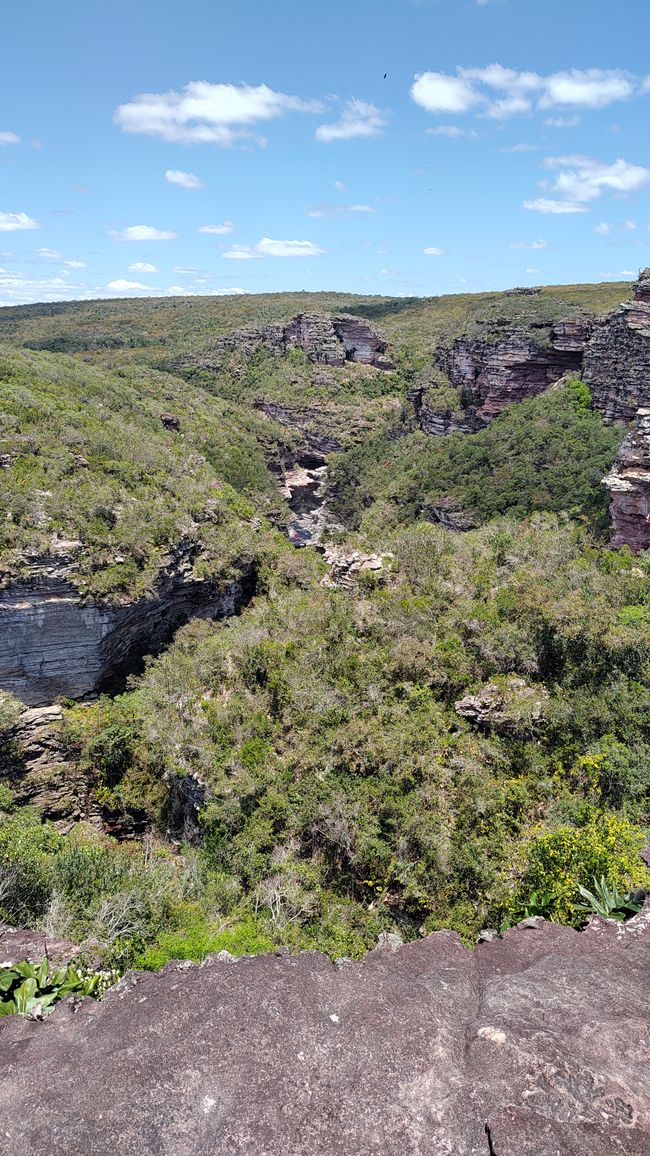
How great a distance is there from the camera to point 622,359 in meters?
39.5

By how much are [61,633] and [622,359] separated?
38.4m

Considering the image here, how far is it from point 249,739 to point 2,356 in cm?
3647

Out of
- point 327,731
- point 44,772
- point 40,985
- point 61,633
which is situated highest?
point 61,633

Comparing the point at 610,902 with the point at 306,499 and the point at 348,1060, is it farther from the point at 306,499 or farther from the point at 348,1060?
the point at 306,499

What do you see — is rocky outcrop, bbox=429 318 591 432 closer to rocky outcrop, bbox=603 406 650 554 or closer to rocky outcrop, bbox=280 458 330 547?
rocky outcrop, bbox=280 458 330 547

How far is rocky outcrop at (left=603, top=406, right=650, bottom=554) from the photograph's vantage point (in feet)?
79.3

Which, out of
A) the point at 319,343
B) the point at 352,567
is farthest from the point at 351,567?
the point at 319,343

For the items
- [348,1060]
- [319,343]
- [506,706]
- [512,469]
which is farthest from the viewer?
[319,343]

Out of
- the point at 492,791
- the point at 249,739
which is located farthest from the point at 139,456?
the point at 492,791

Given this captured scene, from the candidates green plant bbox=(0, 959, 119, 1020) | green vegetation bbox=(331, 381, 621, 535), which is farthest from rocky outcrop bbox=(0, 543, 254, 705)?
green vegetation bbox=(331, 381, 621, 535)

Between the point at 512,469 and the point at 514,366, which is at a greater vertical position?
the point at 514,366

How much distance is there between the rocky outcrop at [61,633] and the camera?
22.4 m

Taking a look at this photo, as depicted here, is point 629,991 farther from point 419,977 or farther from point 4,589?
point 4,589

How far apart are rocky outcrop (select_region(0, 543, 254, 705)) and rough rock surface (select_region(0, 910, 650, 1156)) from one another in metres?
17.2
